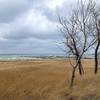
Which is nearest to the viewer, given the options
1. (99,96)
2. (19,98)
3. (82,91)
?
(99,96)

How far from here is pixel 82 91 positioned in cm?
2684

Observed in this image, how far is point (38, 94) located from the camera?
30.3m

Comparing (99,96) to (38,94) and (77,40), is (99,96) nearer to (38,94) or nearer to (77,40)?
(38,94)

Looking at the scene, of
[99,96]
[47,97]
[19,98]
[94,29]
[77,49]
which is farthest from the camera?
[77,49]

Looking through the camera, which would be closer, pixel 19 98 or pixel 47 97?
pixel 47 97

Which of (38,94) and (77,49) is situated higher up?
(77,49)

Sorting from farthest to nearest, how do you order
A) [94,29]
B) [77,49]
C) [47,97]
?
[77,49] → [94,29] → [47,97]

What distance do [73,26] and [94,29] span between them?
A: 2.16 metres

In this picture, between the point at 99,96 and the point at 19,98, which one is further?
the point at 19,98

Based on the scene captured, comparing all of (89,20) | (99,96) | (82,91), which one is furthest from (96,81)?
(89,20)

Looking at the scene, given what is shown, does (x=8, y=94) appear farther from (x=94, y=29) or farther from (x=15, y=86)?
(x=94, y=29)

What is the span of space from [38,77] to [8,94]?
600 cm

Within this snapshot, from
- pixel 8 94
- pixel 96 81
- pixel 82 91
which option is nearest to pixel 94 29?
pixel 96 81

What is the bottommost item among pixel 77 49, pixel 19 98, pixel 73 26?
pixel 19 98
